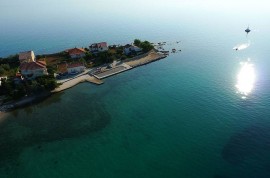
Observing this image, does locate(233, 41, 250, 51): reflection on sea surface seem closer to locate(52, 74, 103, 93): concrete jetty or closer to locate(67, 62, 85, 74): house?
locate(52, 74, 103, 93): concrete jetty

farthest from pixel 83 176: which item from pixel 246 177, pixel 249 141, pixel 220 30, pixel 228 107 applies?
pixel 220 30

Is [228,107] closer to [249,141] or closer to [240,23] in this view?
[249,141]

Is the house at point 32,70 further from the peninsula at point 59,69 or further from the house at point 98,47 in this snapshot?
the house at point 98,47

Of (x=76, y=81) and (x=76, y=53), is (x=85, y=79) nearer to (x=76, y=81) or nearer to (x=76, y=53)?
(x=76, y=81)

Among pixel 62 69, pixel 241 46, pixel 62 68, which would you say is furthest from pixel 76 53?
pixel 241 46

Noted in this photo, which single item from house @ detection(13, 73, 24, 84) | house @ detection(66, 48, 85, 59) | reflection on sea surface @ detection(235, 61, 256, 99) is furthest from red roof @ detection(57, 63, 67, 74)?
reflection on sea surface @ detection(235, 61, 256, 99)

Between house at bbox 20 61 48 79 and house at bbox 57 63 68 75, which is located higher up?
house at bbox 20 61 48 79

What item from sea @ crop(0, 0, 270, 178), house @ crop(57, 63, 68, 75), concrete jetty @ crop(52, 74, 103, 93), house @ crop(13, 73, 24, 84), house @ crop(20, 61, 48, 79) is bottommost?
sea @ crop(0, 0, 270, 178)
